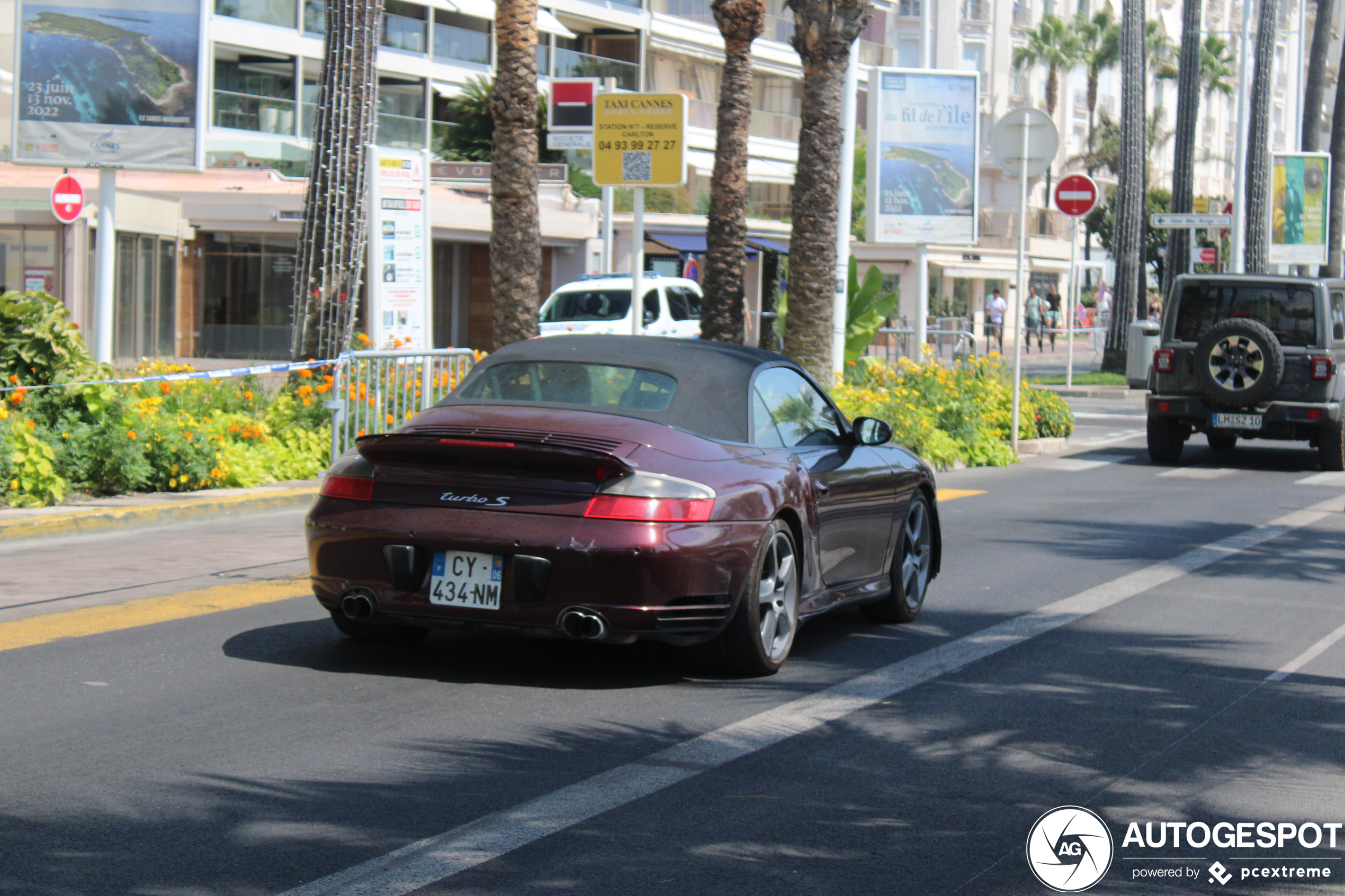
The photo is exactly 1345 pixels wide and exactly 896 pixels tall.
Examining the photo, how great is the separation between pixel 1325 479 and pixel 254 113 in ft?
96.3

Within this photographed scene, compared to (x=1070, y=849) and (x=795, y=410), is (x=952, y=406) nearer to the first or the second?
(x=795, y=410)

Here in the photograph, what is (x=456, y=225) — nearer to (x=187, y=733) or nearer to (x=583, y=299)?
(x=583, y=299)

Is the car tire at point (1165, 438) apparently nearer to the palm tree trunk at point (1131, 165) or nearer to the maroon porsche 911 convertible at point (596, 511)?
the maroon porsche 911 convertible at point (596, 511)

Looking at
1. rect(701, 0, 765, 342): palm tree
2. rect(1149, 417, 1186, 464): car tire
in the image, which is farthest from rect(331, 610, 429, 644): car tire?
rect(1149, 417, 1186, 464): car tire

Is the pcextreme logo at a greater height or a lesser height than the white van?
lesser

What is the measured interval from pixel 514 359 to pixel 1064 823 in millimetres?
3541

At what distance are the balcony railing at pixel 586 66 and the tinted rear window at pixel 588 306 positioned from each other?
22691mm

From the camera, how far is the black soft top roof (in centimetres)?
698

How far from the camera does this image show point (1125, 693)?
6.82m

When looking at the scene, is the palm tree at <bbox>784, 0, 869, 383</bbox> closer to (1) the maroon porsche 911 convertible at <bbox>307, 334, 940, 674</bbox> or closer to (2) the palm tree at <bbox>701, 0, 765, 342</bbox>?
(2) the palm tree at <bbox>701, 0, 765, 342</bbox>

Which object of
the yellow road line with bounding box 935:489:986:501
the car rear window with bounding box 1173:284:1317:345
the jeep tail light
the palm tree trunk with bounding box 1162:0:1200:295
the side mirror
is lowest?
the yellow road line with bounding box 935:489:986:501

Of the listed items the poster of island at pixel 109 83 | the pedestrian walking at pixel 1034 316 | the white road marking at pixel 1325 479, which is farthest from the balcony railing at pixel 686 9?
the poster of island at pixel 109 83

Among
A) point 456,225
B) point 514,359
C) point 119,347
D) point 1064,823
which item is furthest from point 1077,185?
point 1064,823

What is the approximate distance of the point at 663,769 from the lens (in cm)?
541
